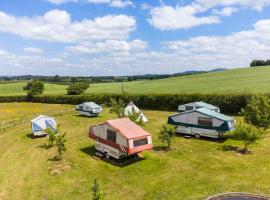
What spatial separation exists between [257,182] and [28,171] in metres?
16.8

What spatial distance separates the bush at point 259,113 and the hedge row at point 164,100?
15.9 meters

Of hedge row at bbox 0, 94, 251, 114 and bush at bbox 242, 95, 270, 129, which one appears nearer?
bush at bbox 242, 95, 270, 129

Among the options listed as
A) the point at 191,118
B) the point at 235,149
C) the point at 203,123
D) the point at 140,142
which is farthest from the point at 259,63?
the point at 140,142

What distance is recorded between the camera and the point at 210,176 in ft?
67.3

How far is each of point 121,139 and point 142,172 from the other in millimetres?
3084

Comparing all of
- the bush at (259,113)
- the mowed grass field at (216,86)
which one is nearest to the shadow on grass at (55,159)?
the bush at (259,113)

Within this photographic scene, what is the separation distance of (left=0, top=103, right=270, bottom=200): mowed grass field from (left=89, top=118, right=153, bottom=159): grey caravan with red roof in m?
1.18

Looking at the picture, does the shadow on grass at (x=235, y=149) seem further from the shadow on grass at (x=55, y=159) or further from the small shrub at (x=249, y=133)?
the shadow on grass at (x=55, y=159)

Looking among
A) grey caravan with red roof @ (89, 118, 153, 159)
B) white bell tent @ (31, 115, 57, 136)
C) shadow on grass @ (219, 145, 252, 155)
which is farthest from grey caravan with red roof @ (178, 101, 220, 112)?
white bell tent @ (31, 115, 57, 136)

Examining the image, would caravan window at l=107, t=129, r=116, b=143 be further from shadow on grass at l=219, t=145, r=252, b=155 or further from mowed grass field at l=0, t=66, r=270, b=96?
mowed grass field at l=0, t=66, r=270, b=96

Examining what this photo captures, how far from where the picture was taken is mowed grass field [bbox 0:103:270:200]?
61.6 feet

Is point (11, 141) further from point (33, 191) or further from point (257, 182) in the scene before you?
point (257, 182)

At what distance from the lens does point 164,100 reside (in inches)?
2106

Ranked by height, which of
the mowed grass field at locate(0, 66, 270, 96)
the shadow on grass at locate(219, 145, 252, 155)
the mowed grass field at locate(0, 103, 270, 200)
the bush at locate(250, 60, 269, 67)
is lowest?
the mowed grass field at locate(0, 103, 270, 200)
